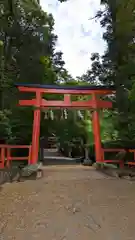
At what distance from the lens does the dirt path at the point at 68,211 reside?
388 centimetres

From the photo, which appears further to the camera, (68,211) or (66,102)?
(66,102)

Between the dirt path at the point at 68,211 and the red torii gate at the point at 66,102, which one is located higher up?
the red torii gate at the point at 66,102

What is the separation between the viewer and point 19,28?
16.3 metres

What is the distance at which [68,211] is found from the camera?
4.90 meters

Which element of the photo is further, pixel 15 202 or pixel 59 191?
pixel 59 191

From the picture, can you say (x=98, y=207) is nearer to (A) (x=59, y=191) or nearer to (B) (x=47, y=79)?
(A) (x=59, y=191)

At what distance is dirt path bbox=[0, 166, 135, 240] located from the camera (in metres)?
3.88

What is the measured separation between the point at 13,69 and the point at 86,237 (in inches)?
543

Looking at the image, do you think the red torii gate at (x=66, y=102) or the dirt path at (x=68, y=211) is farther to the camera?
the red torii gate at (x=66, y=102)

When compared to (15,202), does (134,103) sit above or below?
above

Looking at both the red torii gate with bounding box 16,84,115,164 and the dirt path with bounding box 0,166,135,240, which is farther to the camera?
the red torii gate with bounding box 16,84,115,164

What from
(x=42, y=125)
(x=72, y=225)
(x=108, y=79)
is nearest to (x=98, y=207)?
(x=72, y=225)

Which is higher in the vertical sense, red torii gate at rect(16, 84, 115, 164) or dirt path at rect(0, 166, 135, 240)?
red torii gate at rect(16, 84, 115, 164)

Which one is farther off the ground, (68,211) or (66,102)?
(66,102)
